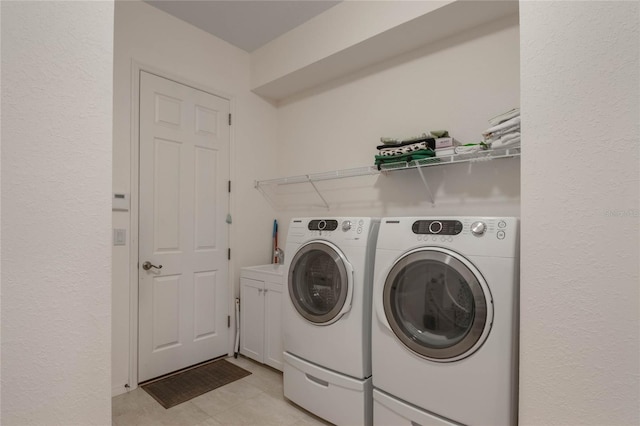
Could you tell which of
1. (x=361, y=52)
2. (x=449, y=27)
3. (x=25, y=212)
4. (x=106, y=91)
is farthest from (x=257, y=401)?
(x=449, y=27)

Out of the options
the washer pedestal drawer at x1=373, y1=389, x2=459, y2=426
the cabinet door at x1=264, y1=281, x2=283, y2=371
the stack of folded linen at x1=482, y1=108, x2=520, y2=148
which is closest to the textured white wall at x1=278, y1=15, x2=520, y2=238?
the stack of folded linen at x1=482, y1=108, x2=520, y2=148

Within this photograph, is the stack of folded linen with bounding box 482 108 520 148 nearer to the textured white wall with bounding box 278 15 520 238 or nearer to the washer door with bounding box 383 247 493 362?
the textured white wall with bounding box 278 15 520 238

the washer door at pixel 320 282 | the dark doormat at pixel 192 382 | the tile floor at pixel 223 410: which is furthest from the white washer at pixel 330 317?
the dark doormat at pixel 192 382

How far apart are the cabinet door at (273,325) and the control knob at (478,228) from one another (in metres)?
1.50

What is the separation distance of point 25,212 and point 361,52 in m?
→ 2.31

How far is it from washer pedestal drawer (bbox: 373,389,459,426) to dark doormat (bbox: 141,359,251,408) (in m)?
1.25

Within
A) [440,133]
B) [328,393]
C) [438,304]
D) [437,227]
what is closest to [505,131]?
[440,133]

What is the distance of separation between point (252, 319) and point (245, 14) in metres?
2.51

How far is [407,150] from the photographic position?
2.12 m

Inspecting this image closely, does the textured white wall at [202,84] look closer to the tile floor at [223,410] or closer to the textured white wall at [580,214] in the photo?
the tile floor at [223,410]

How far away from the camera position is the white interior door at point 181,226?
2457 mm

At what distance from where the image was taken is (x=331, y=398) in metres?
1.89

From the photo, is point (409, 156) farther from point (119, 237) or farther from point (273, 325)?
point (119, 237)

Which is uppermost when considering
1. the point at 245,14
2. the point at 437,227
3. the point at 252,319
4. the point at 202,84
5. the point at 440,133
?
the point at 245,14
